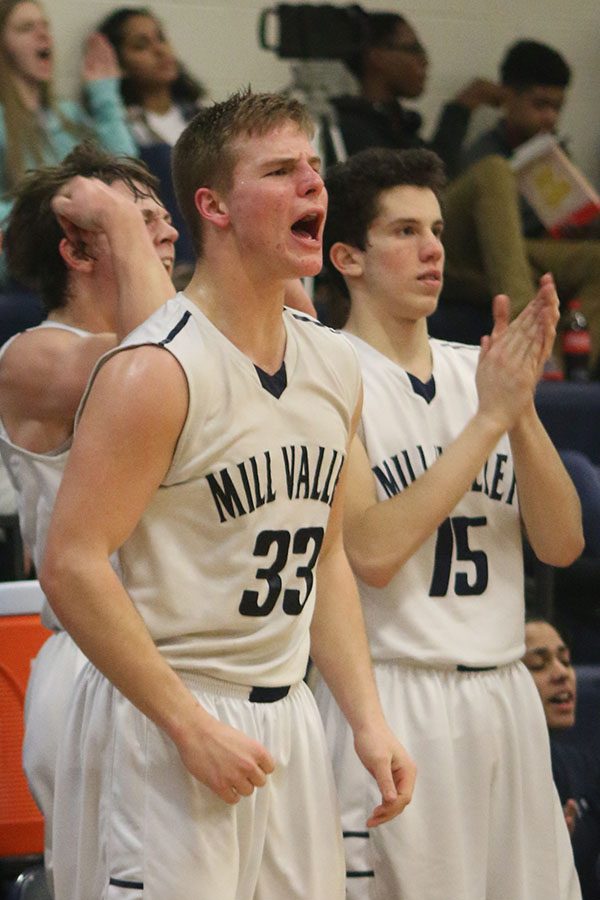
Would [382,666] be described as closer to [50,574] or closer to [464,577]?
[464,577]

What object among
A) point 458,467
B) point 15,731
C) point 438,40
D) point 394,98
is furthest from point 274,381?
point 438,40

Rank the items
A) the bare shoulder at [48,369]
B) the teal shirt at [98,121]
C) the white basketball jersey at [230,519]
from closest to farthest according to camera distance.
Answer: the white basketball jersey at [230,519] → the bare shoulder at [48,369] → the teal shirt at [98,121]

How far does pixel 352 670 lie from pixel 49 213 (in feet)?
3.68

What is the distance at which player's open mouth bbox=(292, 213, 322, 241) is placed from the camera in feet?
6.85

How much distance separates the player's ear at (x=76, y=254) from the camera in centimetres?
270

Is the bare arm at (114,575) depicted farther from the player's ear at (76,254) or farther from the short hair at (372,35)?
the short hair at (372,35)

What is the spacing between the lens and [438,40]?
23.6 ft

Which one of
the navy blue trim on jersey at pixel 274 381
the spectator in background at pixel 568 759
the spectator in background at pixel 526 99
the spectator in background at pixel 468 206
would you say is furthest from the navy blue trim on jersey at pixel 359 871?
the spectator in background at pixel 526 99

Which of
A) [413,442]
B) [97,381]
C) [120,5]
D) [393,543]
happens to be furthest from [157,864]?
[120,5]

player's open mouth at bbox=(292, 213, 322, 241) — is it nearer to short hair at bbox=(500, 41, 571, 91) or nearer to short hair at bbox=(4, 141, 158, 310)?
short hair at bbox=(4, 141, 158, 310)

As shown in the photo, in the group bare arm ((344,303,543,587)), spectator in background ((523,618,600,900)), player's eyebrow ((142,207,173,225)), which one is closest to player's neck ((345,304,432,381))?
bare arm ((344,303,543,587))

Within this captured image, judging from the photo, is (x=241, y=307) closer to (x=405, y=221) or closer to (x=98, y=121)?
(x=405, y=221)

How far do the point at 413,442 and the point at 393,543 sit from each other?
0.89 feet

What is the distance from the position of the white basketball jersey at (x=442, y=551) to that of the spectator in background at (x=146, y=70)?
3123 millimetres
